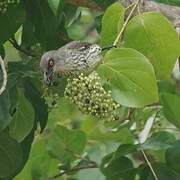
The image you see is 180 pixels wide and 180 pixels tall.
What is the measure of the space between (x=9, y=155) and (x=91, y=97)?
708mm

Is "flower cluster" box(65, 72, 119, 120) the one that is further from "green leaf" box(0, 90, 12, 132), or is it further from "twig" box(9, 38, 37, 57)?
"twig" box(9, 38, 37, 57)

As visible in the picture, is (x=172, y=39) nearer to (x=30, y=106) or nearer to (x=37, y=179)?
(x=30, y=106)

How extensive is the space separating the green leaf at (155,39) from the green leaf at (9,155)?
59 centimetres

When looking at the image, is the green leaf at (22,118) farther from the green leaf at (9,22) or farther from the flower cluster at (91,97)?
the flower cluster at (91,97)

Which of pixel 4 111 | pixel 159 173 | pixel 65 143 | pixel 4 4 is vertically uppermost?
pixel 4 4

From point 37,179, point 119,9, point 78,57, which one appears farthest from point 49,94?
point 37,179

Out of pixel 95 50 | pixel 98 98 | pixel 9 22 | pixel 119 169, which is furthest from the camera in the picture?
pixel 119 169

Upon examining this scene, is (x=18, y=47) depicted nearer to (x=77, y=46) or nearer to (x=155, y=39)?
(x=77, y=46)

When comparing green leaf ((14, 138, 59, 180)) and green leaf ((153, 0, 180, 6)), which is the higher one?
green leaf ((153, 0, 180, 6))

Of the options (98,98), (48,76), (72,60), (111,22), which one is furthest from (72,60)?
(98,98)

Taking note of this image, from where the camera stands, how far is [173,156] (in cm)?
279

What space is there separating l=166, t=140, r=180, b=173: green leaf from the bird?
22.8 inches

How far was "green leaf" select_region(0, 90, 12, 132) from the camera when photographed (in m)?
2.48

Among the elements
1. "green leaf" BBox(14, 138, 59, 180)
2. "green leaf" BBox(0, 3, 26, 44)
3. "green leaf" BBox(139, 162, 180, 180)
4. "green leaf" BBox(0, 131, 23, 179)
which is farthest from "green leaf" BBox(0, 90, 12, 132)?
"green leaf" BBox(14, 138, 59, 180)
